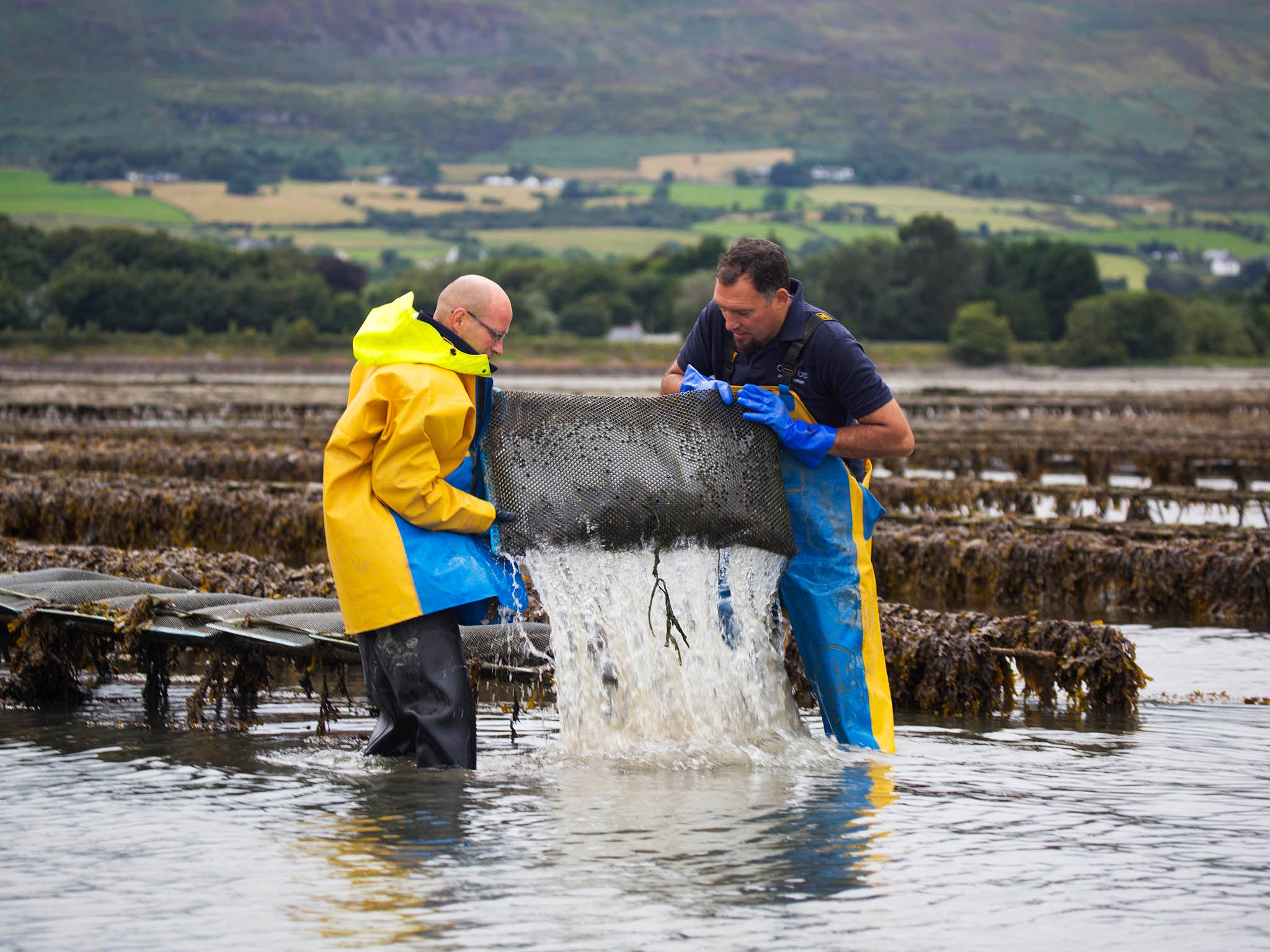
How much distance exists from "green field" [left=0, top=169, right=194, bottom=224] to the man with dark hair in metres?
150

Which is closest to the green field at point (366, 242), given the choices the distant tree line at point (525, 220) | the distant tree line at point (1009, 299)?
the distant tree line at point (525, 220)

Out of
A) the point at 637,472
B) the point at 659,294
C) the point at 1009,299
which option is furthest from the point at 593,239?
the point at 637,472

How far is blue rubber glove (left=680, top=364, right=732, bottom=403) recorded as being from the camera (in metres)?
6.07

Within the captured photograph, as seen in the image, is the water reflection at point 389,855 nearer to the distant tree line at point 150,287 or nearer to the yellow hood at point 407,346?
the yellow hood at point 407,346

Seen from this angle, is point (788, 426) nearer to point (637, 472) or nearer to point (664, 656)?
point (637, 472)

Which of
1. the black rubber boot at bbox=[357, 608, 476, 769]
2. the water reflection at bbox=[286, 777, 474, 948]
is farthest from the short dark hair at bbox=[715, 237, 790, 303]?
the water reflection at bbox=[286, 777, 474, 948]

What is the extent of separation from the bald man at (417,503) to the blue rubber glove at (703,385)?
0.96 metres

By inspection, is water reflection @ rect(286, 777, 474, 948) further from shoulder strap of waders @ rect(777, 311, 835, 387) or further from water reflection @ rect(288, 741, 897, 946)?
shoulder strap of waders @ rect(777, 311, 835, 387)

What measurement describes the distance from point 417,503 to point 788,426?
1583 millimetres

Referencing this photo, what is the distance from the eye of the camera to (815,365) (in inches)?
229

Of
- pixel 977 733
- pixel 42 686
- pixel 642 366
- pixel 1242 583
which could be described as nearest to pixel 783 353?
pixel 977 733

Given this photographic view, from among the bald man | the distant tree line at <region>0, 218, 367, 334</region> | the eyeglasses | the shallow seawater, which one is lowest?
the shallow seawater

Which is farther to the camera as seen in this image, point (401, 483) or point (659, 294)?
point (659, 294)

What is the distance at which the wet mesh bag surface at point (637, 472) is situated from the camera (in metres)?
5.96
